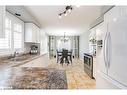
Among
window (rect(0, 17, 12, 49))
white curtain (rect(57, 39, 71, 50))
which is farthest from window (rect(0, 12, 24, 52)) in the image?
white curtain (rect(57, 39, 71, 50))

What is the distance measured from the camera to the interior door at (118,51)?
5.93 ft

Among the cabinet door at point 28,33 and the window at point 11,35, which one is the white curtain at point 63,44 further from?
the window at point 11,35

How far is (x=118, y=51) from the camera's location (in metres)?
1.97

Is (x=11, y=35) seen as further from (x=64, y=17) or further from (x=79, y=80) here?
(x=79, y=80)

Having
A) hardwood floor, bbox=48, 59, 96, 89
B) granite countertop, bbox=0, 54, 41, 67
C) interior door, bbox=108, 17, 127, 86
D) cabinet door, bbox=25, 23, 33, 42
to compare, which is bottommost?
hardwood floor, bbox=48, 59, 96, 89

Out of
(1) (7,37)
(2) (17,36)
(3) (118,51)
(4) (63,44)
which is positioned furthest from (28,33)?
(4) (63,44)

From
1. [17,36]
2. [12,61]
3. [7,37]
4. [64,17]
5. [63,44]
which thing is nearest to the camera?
[12,61]

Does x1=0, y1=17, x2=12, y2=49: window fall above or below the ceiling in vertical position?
below

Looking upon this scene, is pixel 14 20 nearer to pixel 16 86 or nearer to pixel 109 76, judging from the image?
pixel 109 76

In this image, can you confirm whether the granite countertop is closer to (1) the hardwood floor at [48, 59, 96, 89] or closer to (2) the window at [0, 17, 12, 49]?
(2) the window at [0, 17, 12, 49]

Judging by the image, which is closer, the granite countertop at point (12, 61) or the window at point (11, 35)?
the granite countertop at point (12, 61)

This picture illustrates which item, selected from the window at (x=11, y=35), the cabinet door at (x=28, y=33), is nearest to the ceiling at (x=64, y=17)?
the cabinet door at (x=28, y=33)

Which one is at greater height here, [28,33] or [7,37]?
[28,33]

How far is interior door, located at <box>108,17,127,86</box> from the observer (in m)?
1.81
